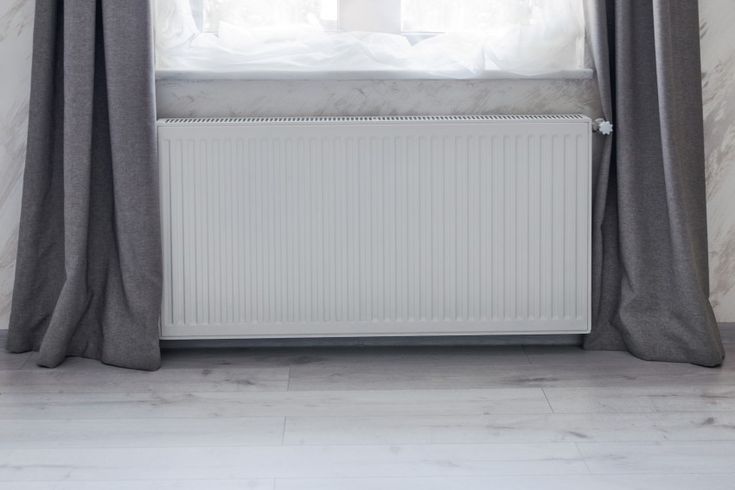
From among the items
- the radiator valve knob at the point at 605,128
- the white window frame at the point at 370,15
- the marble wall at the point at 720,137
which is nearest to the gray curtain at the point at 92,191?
the white window frame at the point at 370,15

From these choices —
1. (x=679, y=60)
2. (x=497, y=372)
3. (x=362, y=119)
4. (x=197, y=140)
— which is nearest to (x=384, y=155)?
(x=362, y=119)

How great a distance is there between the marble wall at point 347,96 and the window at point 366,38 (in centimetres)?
4

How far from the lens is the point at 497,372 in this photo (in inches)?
95.9

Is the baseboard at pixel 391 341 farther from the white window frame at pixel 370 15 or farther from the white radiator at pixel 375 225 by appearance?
the white window frame at pixel 370 15

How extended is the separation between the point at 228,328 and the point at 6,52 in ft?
3.06

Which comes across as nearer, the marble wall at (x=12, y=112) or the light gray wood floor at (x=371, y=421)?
the light gray wood floor at (x=371, y=421)

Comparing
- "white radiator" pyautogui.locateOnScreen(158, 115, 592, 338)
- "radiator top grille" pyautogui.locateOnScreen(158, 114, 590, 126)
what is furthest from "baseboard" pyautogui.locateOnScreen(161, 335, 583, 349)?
"radiator top grille" pyautogui.locateOnScreen(158, 114, 590, 126)

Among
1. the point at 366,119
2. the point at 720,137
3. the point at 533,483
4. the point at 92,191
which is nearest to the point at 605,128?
the point at 720,137

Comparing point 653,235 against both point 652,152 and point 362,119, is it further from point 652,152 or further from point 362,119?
point 362,119

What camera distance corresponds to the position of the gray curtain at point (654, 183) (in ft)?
7.93

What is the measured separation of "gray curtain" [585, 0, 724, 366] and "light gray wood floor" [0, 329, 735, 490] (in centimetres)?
12

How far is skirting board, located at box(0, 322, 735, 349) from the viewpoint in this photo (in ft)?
8.66

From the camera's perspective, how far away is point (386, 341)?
266 centimetres

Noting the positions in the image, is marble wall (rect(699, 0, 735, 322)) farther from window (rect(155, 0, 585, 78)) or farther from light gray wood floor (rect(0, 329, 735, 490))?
window (rect(155, 0, 585, 78))
